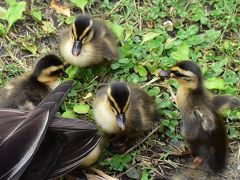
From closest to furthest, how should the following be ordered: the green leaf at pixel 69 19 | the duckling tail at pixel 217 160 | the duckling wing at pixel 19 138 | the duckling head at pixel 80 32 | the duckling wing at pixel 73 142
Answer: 1. the duckling wing at pixel 19 138
2. the duckling wing at pixel 73 142
3. the duckling tail at pixel 217 160
4. the duckling head at pixel 80 32
5. the green leaf at pixel 69 19

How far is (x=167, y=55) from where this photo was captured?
3.87 m

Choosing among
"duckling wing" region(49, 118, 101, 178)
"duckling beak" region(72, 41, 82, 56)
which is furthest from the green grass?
"duckling wing" region(49, 118, 101, 178)

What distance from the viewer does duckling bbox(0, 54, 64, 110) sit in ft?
10.9

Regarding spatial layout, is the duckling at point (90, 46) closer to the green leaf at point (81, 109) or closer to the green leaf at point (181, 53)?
the green leaf at point (81, 109)

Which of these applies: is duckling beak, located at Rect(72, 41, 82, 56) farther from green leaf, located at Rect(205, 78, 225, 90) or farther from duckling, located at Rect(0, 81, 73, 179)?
green leaf, located at Rect(205, 78, 225, 90)

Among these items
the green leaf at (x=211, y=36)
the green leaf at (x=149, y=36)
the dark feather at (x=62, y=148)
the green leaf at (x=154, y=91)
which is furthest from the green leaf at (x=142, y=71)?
the dark feather at (x=62, y=148)

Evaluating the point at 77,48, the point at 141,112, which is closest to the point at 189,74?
the point at 141,112

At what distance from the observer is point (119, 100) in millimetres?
3152

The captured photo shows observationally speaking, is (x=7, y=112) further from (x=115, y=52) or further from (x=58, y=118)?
(x=115, y=52)

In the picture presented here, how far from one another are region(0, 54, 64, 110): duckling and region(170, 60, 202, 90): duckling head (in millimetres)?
658

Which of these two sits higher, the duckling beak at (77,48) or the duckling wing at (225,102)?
the duckling beak at (77,48)

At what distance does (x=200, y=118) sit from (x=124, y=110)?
0.39 meters

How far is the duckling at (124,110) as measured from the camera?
3157 millimetres

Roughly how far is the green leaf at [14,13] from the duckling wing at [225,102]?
1.40 metres
